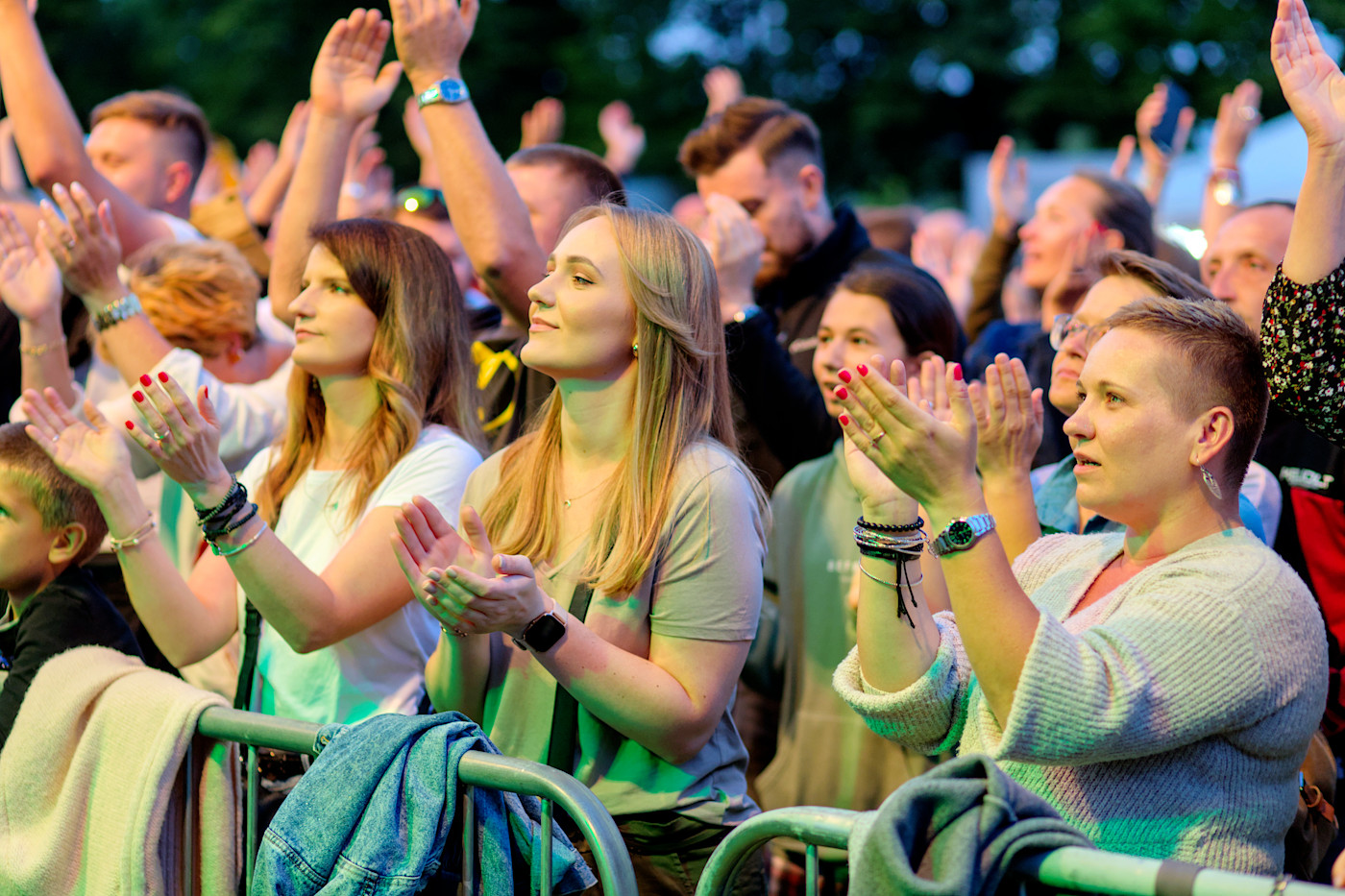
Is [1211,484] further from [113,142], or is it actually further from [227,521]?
[113,142]

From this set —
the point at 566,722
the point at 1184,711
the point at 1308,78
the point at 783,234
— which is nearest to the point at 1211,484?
the point at 1184,711

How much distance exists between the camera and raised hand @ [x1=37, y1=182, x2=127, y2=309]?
4.01 meters

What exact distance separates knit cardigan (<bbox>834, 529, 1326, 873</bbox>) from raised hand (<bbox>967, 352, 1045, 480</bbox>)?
52cm

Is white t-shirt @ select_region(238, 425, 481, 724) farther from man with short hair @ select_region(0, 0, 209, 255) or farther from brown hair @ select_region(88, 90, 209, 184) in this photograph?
brown hair @ select_region(88, 90, 209, 184)

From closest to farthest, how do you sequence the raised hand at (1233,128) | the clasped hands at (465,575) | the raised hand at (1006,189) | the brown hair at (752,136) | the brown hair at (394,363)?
1. the clasped hands at (465,575)
2. the brown hair at (394,363)
3. the brown hair at (752,136)
4. the raised hand at (1233,128)
5. the raised hand at (1006,189)

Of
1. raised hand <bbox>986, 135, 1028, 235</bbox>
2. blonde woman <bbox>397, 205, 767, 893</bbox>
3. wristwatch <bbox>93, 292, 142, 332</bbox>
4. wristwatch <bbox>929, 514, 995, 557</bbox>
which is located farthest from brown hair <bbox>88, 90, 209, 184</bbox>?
wristwatch <bbox>929, 514, 995, 557</bbox>

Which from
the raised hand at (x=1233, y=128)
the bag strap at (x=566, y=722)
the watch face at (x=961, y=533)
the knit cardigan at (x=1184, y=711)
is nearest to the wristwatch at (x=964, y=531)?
the watch face at (x=961, y=533)

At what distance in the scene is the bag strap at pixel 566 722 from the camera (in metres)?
2.78

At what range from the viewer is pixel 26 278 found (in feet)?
13.5

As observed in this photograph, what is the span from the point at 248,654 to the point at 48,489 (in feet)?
2.33

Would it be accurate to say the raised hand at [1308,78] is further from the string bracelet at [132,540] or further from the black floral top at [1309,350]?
the string bracelet at [132,540]

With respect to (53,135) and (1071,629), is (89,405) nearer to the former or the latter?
(53,135)

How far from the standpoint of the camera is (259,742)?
2.68 m

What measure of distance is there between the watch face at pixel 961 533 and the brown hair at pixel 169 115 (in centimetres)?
445
